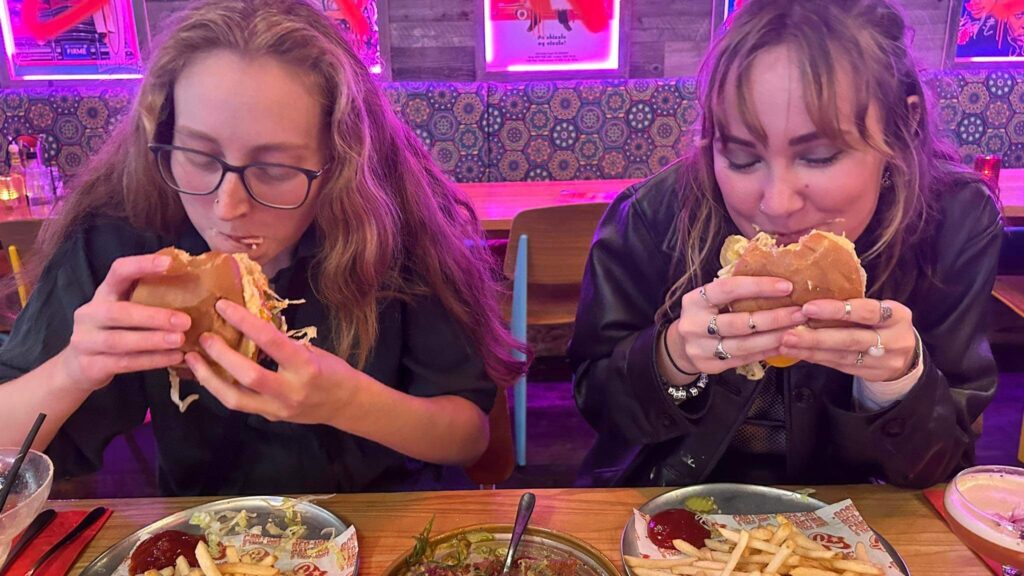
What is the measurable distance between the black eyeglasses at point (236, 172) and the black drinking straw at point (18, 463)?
537 mm

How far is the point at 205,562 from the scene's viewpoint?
1.21 metres

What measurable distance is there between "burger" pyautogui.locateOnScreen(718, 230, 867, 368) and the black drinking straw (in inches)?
47.9

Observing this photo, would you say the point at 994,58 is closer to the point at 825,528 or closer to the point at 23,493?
the point at 825,528

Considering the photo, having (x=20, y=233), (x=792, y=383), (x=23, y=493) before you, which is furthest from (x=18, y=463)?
(x=20, y=233)

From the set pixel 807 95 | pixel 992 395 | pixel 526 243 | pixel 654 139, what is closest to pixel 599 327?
pixel 807 95

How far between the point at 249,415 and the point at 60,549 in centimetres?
51

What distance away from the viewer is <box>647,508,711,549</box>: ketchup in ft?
4.47

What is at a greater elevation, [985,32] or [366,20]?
[366,20]

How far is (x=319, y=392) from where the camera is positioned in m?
1.32

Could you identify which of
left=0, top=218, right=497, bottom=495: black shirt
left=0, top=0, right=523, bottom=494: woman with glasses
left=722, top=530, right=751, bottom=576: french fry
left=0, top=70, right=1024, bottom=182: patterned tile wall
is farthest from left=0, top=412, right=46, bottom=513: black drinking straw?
left=0, top=70, right=1024, bottom=182: patterned tile wall

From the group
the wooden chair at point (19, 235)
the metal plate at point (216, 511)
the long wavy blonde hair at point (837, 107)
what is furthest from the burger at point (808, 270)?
the wooden chair at point (19, 235)

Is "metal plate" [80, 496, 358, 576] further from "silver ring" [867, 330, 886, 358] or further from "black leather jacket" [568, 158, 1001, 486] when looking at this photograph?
"silver ring" [867, 330, 886, 358]

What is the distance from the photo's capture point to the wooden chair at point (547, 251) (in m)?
3.23

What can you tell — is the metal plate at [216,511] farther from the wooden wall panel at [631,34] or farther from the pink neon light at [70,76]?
the pink neon light at [70,76]
